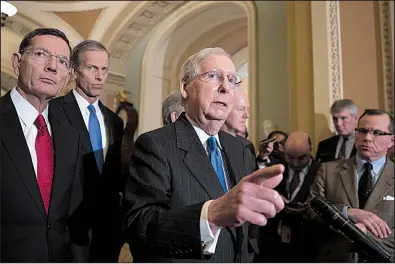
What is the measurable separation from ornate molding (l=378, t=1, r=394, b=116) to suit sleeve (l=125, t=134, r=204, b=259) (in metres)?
3.30

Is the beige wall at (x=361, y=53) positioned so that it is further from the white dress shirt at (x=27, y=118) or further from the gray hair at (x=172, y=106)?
the white dress shirt at (x=27, y=118)

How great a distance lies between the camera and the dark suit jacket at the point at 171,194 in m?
1.03

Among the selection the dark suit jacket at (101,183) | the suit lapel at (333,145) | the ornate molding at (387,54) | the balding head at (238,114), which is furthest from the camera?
the ornate molding at (387,54)

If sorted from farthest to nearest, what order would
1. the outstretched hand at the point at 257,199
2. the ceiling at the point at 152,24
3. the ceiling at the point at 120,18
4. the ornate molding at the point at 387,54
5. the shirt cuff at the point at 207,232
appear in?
1. the ceiling at the point at 120,18
2. the ceiling at the point at 152,24
3. the ornate molding at the point at 387,54
4. the shirt cuff at the point at 207,232
5. the outstretched hand at the point at 257,199

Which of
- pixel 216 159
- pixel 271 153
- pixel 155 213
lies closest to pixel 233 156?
pixel 216 159

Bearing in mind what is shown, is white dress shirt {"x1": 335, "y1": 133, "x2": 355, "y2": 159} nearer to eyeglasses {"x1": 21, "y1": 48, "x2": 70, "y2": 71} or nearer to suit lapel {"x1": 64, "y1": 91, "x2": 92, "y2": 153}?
suit lapel {"x1": 64, "y1": 91, "x2": 92, "y2": 153}

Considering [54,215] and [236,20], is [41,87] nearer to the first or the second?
[54,215]

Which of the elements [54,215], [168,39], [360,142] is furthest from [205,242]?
[168,39]

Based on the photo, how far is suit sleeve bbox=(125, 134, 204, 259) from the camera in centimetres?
100

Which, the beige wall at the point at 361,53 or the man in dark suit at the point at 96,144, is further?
the beige wall at the point at 361,53

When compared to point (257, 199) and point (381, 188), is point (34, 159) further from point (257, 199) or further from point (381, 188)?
point (381, 188)

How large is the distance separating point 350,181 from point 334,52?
2.34 meters

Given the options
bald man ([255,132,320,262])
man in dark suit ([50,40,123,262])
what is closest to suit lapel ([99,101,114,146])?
man in dark suit ([50,40,123,262])

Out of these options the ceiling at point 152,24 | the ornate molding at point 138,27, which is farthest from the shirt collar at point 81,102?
the ornate molding at point 138,27
